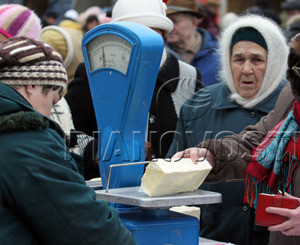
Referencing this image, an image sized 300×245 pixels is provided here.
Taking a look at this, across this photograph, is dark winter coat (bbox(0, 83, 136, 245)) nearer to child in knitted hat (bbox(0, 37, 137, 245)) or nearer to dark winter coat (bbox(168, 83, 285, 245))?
child in knitted hat (bbox(0, 37, 137, 245))

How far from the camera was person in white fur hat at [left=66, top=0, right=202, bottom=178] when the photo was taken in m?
2.93

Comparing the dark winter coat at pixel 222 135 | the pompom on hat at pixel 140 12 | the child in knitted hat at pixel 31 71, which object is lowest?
the dark winter coat at pixel 222 135

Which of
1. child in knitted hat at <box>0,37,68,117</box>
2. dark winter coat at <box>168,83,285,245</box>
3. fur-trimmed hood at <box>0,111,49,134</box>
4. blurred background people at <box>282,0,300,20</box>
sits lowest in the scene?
dark winter coat at <box>168,83,285,245</box>

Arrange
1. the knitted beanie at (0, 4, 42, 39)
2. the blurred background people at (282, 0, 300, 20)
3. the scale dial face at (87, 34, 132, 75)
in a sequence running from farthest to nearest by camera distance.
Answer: the blurred background people at (282, 0, 300, 20) → the knitted beanie at (0, 4, 42, 39) → the scale dial face at (87, 34, 132, 75)

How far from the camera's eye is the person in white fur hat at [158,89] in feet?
9.62

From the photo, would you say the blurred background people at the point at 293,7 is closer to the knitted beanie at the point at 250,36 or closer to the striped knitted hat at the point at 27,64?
the knitted beanie at the point at 250,36

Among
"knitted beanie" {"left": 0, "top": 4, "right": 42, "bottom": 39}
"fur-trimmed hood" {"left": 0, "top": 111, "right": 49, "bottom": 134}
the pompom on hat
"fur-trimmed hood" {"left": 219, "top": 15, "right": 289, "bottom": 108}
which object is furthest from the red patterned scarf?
"knitted beanie" {"left": 0, "top": 4, "right": 42, "bottom": 39}

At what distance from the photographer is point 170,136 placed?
10.6ft

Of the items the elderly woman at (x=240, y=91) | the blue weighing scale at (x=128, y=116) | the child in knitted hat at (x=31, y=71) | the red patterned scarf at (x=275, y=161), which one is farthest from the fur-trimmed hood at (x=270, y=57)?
the child in knitted hat at (x=31, y=71)

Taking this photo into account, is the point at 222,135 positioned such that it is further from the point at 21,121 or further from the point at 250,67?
the point at 21,121

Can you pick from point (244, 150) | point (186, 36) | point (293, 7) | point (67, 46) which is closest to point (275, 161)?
point (244, 150)

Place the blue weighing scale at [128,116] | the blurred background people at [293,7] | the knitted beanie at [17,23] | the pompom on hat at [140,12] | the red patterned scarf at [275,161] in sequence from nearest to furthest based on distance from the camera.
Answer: the blue weighing scale at [128,116] → the red patterned scarf at [275,161] → the pompom on hat at [140,12] → the knitted beanie at [17,23] → the blurred background people at [293,7]

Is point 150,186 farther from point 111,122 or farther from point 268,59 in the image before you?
point 268,59

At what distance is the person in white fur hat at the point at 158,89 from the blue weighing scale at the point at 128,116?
0.84 meters
